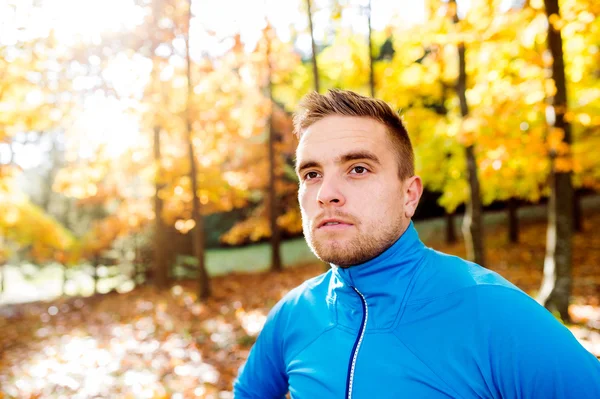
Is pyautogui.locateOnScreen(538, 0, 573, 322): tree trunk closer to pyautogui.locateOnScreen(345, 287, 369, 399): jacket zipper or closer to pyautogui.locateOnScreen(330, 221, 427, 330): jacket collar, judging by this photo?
pyautogui.locateOnScreen(330, 221, 427, 330): jacket collar

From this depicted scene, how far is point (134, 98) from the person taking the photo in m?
10.1

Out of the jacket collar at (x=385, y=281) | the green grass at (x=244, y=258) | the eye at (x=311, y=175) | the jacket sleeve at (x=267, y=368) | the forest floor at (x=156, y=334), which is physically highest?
the eye at (x=311, y=175)

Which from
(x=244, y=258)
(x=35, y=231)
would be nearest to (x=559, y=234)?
(x=35, y=231)

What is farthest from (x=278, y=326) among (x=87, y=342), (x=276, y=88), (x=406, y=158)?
(x=276, y=88)

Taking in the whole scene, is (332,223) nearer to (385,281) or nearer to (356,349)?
(385,281)

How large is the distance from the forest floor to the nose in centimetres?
408

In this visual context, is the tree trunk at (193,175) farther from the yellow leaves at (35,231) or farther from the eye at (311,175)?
the eye at (311,175)

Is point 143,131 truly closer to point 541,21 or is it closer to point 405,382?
point 541,21

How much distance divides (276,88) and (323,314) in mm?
13908

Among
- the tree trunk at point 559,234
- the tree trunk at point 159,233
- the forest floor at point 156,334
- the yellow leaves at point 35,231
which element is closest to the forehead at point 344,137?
the forest floor at point 156,334

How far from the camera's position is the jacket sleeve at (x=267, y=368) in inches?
75.1

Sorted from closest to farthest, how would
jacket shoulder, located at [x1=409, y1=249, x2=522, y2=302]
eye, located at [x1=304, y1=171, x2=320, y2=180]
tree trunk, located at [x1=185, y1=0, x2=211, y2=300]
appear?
jacket shoulder, located at [x1=409, y1=249, x2=522, y2=302], eye, located at [x1=304, y1=171, x2=320, y2=180], tree trunk, located at [x1=185, y1=0, x2=211, y2=300]

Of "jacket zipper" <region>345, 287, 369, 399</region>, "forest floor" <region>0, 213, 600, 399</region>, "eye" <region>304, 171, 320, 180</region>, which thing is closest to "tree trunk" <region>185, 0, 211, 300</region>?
"forest floor" <region>0, 213, 600, 399</region>

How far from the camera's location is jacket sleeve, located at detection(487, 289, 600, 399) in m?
1.14
